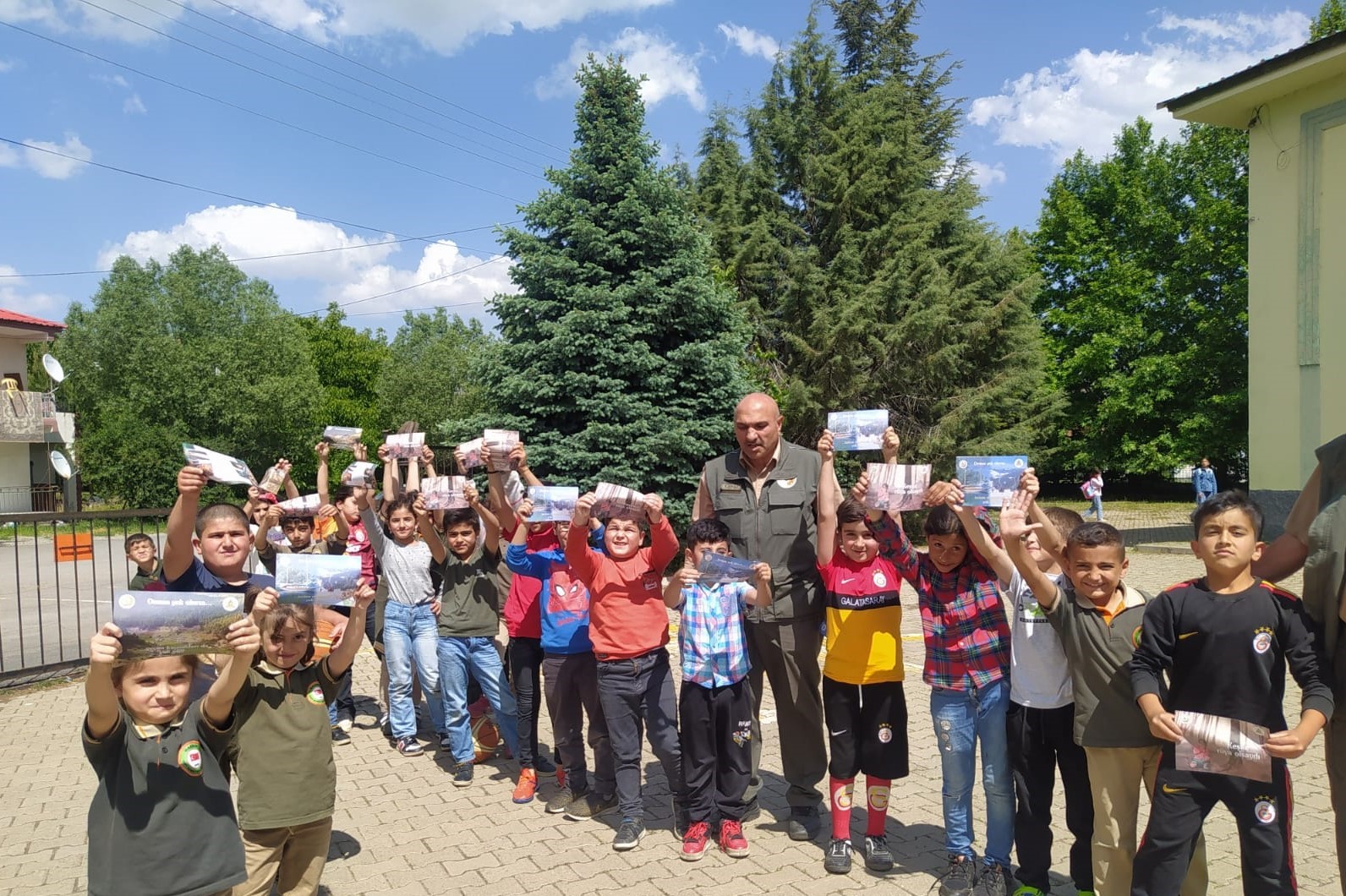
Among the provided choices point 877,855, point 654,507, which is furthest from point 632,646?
point 877,855

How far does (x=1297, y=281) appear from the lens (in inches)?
516

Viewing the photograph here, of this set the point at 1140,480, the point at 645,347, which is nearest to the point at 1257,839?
the point at 645,347

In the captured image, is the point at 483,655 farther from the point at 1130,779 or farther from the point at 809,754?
the point at 1130,779

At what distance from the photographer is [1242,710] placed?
304 cm

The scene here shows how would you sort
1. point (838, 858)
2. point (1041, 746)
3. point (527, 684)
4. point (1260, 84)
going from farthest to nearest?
point (1260, 84) < point (527, 684) < point (838, 858) < point (1041, 746)

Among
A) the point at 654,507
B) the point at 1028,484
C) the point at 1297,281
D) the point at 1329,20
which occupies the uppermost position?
the point at 1329,20

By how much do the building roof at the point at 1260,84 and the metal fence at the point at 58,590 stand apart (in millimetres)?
15677

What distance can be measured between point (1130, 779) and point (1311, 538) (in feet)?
3.84

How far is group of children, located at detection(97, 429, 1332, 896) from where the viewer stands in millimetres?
→ 2984

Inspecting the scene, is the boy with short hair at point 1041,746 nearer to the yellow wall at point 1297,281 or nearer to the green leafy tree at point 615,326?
the green leafy tree at point 615,326

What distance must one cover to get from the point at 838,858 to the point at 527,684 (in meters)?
2.26

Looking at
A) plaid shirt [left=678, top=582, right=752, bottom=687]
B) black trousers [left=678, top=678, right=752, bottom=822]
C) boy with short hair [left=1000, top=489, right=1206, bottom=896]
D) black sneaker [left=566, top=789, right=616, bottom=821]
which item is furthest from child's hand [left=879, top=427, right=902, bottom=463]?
black sneaker [left=566, top=789, right=616, bottom=821]

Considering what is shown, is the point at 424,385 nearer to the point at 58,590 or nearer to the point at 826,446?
the point at 58,590

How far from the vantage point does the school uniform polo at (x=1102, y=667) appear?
345cm
